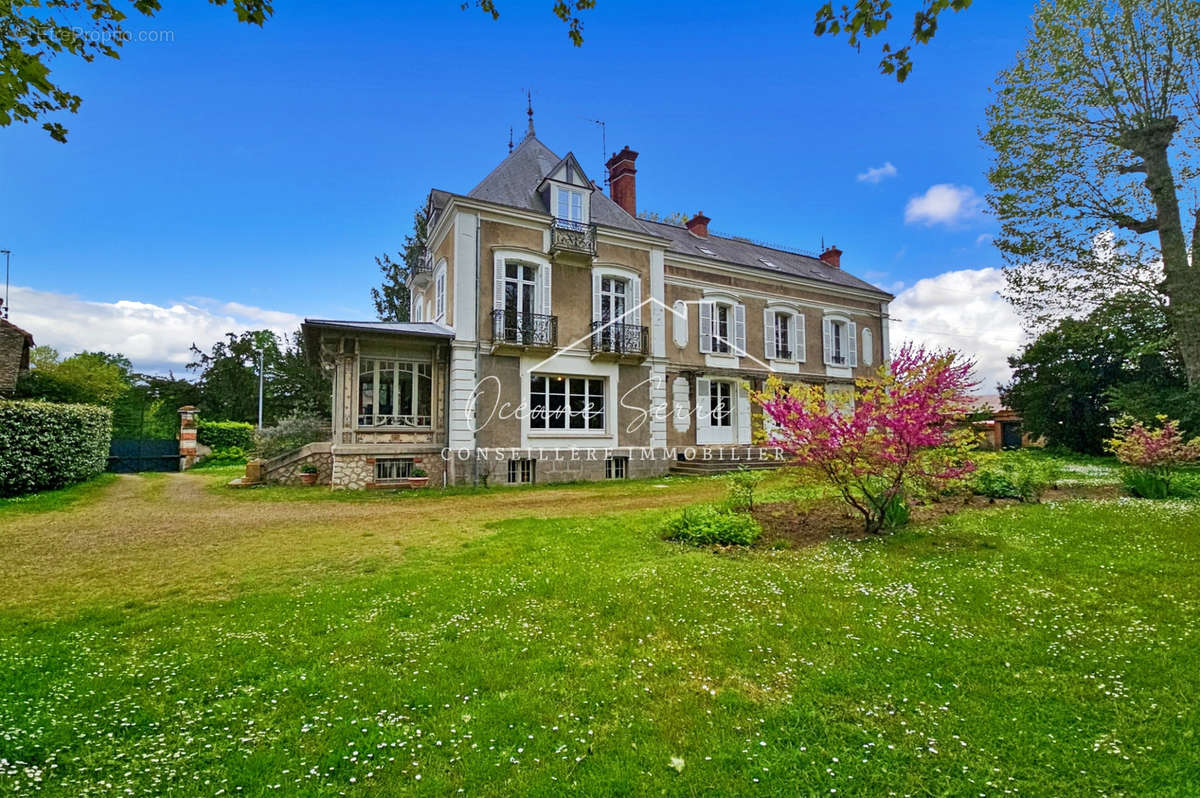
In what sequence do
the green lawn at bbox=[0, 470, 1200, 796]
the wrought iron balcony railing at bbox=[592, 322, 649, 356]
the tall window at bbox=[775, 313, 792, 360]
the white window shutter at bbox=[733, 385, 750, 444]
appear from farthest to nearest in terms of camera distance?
1. the tall window at bbox=[775, 313, 792, 360]
2. the white window shutter at bbox=[733, 385, 750, 444]
3. the wrought iron balcony railing at bbox=[592, 322, 649, 356]
4. the green lawn at bbox=[0, 470, 1200, 796]

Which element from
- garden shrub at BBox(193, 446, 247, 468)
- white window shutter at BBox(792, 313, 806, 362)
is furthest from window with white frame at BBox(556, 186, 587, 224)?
garden shrub at BBox(193, 446, 247, 468)

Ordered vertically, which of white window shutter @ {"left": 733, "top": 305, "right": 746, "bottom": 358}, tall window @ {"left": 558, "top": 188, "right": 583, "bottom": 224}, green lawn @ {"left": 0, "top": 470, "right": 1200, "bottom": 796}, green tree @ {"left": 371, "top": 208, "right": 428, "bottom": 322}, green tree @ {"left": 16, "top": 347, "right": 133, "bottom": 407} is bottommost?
green lawn @ {"left": 0, "top": 470, "right": 1200, "bottom": 796}

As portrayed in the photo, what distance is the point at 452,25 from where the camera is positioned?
464 cm

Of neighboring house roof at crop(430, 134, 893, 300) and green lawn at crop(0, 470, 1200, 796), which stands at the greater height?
neighboring house roof at crop(430, 134, 893, 300)

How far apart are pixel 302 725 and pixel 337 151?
11.5 m

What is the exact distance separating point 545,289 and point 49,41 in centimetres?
1056

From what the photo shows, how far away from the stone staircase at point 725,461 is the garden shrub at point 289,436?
11351 millimetres

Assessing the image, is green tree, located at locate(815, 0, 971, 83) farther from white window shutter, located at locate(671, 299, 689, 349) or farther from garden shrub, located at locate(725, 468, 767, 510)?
white window shutter, located at locate(671, 299, 689, 349)

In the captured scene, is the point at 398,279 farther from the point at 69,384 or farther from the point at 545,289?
the point at 545,289

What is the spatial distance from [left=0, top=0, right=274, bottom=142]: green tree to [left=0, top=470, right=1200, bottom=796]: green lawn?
326cm

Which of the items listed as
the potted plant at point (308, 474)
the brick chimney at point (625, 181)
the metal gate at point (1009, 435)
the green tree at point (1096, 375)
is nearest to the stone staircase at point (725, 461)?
the green tree at point (1096, 375)

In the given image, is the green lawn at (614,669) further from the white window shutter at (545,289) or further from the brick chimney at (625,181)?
the brick chimney at (625,181)

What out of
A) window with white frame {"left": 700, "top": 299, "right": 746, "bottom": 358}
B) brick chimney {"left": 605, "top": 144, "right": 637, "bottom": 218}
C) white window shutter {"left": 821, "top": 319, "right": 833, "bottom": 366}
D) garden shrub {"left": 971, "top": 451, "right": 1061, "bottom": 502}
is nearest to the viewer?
garden shrub {"left": 971, "top": 451, "right": 1061, "bottom": 502}

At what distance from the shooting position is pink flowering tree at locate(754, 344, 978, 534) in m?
5.36
